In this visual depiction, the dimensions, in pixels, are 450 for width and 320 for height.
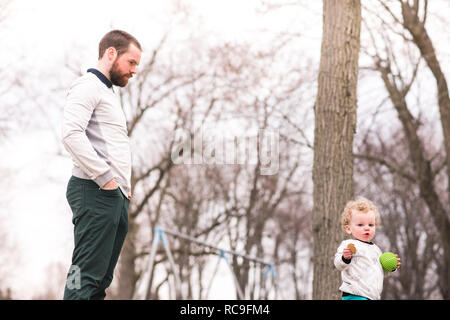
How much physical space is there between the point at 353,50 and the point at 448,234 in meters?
7.54

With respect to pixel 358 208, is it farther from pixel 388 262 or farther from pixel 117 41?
pixel 117 41

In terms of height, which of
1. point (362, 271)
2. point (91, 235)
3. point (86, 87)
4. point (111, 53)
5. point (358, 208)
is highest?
point (111, 53)

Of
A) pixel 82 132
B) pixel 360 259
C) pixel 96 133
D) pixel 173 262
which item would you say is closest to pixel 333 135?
pixel 360 259

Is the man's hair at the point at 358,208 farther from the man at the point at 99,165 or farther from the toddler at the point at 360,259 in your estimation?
the man at the point at 99,165

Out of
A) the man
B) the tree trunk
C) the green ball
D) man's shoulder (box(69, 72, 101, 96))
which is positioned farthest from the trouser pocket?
the tree trunk

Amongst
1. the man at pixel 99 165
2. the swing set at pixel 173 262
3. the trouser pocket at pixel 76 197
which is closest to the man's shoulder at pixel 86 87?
the man at pixel 99 165

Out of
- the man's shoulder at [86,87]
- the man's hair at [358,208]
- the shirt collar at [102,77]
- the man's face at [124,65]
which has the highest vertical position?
the man's face at [124,65]

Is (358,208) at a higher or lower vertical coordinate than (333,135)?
lower

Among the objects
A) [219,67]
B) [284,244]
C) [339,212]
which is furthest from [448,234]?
[284,244]

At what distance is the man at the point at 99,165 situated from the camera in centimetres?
306

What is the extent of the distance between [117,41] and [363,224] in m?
1.95

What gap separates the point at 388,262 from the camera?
3.61m

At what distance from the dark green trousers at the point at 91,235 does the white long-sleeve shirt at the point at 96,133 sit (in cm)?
9

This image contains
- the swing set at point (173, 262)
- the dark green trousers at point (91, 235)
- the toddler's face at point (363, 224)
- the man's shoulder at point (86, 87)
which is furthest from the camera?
the swing set at point (173, 262)
